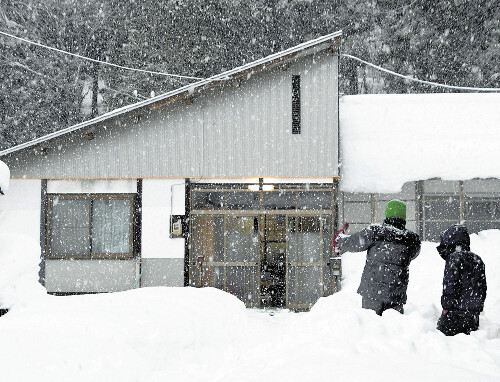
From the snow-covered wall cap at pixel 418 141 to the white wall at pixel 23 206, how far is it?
7.27 meters

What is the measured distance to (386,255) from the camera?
497 centimetres

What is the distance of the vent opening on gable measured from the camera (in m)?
10.9

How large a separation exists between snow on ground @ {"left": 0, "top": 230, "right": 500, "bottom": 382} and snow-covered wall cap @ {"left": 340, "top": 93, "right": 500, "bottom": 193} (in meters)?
5.71

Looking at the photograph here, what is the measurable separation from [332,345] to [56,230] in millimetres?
8298

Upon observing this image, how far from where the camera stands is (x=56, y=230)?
35.4 ft

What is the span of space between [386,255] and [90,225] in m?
7.65

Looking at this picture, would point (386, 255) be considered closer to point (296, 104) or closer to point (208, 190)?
point (208, 190)

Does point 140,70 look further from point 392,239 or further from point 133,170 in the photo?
point 392,239

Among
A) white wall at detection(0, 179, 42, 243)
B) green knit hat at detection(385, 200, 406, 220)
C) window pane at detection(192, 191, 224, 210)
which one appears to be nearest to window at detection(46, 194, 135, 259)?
white wall at detection(0, 179, 42, 243)

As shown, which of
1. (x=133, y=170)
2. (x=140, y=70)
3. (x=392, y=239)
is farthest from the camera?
(x=140, y=70)

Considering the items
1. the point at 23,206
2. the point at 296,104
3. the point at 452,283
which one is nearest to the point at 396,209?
the point at 452,283

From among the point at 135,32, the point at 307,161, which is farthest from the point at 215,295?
the point at 135,32

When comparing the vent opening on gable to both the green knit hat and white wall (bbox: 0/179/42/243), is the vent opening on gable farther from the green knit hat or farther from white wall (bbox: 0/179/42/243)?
the green knit hat

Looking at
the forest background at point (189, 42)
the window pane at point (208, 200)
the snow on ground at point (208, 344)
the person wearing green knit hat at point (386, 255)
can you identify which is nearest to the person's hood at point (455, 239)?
the person wearing green knit hat at point (386, 255)
